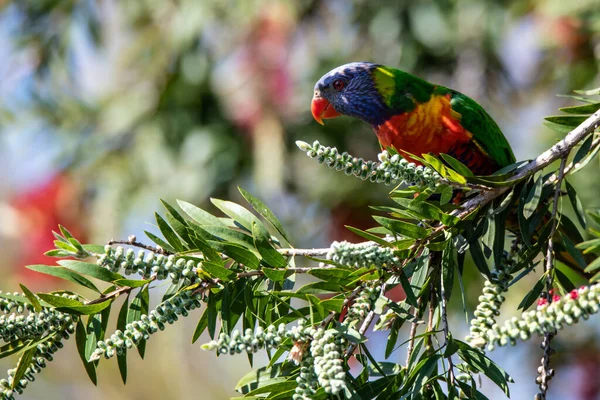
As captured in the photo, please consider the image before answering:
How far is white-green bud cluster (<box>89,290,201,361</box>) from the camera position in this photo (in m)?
0.55

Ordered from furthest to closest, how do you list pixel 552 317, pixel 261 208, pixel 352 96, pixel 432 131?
A: pixel 352 96 → pixel 432 131 → pixel 261 208 → pixel 552 317

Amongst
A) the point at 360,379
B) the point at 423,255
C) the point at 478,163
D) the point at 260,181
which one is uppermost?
the point at 260,181

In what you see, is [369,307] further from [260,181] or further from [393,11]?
[393,11]

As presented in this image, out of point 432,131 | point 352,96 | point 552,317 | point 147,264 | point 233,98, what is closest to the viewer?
point 552,317

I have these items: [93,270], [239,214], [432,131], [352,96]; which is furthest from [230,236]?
[352,96]

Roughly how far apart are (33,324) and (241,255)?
20cm

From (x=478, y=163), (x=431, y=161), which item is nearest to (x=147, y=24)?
(x=478, y=163)

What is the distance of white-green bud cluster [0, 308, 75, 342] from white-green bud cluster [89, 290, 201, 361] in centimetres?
6

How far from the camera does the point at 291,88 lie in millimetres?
2346

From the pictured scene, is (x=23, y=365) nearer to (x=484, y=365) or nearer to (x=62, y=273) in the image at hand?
(x=62, y=273)

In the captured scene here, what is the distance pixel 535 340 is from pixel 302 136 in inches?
44.4

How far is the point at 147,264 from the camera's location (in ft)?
Answer: 1.90

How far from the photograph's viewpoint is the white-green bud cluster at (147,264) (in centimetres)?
57

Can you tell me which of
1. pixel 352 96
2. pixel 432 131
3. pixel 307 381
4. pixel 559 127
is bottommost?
pixel 307 381
